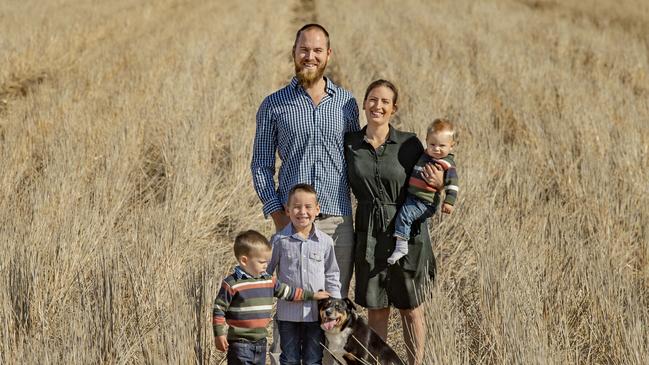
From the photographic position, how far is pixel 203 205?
5.36m

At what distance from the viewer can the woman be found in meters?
3.36

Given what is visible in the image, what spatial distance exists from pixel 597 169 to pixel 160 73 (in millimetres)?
6264

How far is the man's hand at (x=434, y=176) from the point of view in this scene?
3287mm

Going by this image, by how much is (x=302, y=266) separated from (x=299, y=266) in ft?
0.04

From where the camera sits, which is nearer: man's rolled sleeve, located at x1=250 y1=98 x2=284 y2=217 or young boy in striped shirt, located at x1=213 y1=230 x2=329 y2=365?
young boy in striped shirt, located at x1=213 y1=230 x2=329 y2=365

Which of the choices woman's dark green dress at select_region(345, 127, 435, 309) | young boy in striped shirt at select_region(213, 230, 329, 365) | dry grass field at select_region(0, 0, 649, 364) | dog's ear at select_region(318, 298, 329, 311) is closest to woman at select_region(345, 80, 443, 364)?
woman's dark green dress at select_region(345, 127, 435, 309)

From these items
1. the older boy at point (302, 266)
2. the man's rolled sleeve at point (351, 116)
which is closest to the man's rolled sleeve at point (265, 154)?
the man's rolled sleeve at point (351, 116)

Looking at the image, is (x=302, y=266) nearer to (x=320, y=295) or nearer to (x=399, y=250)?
(x=320, y=295)

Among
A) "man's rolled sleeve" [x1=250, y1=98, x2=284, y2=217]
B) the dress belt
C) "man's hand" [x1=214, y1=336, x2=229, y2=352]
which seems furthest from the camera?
"man's rolled sleeve" [x1=250, y1=98, x2=284, y2=217]

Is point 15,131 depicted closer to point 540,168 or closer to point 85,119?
point 85,119

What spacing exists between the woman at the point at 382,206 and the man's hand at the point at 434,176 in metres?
0.02

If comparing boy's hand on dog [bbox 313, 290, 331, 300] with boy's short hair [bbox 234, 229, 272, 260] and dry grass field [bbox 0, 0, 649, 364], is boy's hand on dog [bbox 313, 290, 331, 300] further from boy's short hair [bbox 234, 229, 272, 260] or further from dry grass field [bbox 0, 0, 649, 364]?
dry grass field [bbox 0, 0, 649, 364]

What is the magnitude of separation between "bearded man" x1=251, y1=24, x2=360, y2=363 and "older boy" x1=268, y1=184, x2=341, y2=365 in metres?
0.30

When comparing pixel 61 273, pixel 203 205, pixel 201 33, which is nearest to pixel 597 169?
pixel 203 205
